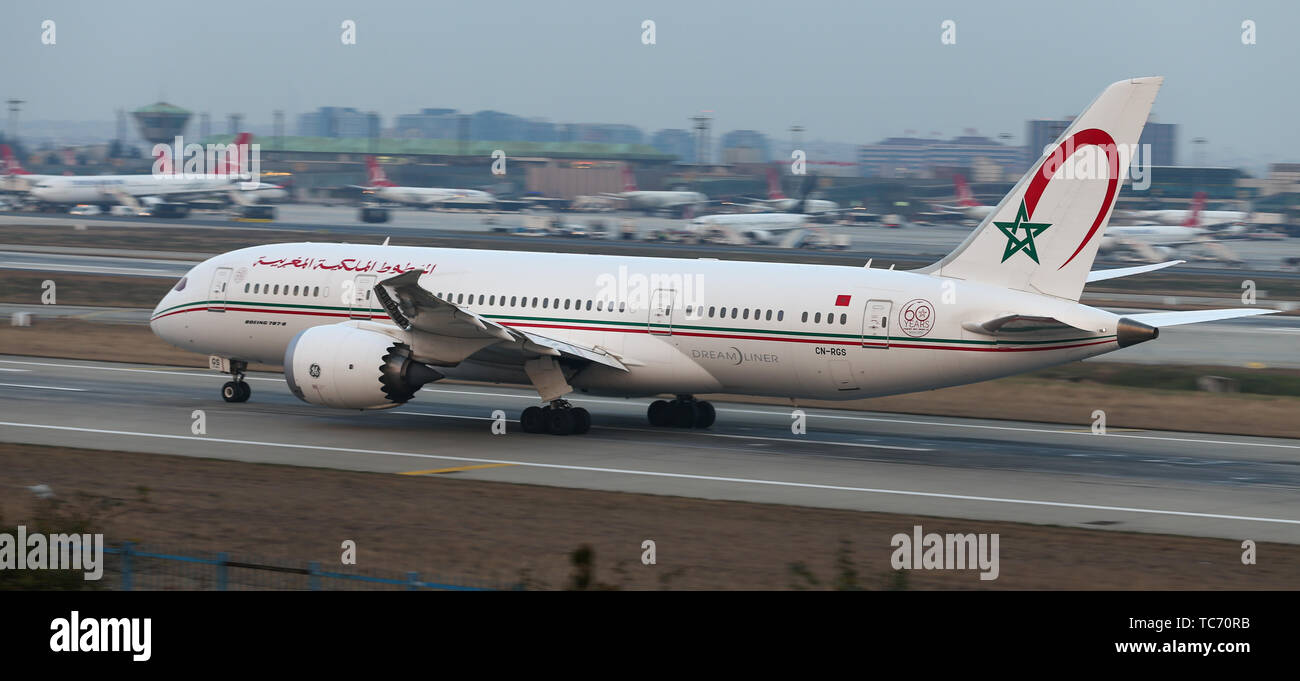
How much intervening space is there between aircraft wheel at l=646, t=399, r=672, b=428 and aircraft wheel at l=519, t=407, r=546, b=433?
3149mm

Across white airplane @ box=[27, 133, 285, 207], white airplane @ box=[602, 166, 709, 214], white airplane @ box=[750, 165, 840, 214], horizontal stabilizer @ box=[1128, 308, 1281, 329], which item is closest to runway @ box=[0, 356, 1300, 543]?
horizontal stabilizer @ box=[1128, 308, 1281, 329]

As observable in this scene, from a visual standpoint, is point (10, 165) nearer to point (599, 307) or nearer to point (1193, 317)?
point (599, 307)

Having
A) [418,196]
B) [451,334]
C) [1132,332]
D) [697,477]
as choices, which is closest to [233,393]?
[451,334]

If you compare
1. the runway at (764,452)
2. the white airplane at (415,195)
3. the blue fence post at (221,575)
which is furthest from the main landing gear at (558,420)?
the white airplane at (415,195)

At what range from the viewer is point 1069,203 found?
30.3 metres

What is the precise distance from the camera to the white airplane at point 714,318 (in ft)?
99.1

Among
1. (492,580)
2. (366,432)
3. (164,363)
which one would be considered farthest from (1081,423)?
(164,363)

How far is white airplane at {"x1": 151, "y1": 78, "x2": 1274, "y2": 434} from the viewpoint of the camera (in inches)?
1189

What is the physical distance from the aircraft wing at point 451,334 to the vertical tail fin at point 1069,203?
9.21 m

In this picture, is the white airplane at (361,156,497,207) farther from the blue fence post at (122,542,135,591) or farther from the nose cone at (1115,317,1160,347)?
the blue fence post at (122,542,135,591)

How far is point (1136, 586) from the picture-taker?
19.0 m
